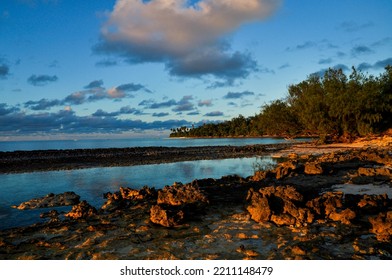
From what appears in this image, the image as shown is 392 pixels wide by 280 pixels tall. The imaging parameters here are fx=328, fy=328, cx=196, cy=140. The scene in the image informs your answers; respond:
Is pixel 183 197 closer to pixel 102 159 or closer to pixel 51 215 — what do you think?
pixel 51 215

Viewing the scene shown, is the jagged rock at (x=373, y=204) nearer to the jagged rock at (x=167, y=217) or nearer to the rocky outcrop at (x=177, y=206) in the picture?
the rocky outcrop at (x=177, y=206)

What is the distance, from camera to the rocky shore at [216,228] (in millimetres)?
7109

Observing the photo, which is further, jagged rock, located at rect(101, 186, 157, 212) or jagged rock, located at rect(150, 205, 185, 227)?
jagged rock, located at rect(101, 186, 157, 212)

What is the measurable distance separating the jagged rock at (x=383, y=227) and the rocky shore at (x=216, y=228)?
2cm

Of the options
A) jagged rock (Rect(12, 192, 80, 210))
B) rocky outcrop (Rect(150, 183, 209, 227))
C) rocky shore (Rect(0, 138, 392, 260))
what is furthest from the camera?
jagged rock (Rect(12, 192, 80, 210))

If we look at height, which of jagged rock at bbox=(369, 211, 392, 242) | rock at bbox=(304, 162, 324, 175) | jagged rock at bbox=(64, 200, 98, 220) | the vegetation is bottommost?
jagged rock at bbox=(369, 211, 392, 242)

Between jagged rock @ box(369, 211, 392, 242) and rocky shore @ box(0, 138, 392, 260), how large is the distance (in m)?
0.02

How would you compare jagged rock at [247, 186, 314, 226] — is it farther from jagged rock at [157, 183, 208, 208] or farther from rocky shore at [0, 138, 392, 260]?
jagged rock at [157, 183, 208, 208]

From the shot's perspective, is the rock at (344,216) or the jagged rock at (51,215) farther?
the jagged rock at (51,215)

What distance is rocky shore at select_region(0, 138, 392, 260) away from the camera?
711 centimetres

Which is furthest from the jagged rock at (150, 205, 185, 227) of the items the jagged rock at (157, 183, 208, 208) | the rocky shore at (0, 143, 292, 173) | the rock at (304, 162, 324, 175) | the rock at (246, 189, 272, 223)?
the rocky shore at (0, 143, 292, 173)

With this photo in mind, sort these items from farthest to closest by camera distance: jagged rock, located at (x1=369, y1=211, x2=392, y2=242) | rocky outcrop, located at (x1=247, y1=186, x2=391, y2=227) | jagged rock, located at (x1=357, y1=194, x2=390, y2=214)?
jagged rock, located at (x1=357, y1=194, x2=390, y2=214) < rocky outcrop, located at (x1=247, y1=186, x2=391, y2=227) < jagged rock, located at (x1=369, y1=211, x2=392, y2=242)

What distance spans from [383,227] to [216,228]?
402cm

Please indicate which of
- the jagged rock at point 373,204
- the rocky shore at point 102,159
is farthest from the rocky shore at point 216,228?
the rocky shore at point 102,159
